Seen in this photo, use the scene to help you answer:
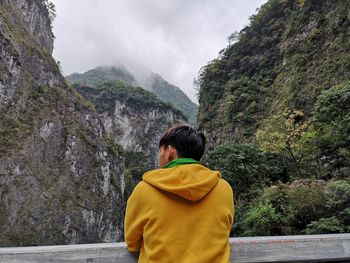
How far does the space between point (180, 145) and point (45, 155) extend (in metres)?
37.0

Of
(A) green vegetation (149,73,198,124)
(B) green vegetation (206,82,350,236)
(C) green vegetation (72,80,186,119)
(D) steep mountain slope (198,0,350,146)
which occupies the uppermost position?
(A) green vegetation (149,73,198,124)

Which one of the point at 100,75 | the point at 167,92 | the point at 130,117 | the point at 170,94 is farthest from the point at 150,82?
the point at 130,117

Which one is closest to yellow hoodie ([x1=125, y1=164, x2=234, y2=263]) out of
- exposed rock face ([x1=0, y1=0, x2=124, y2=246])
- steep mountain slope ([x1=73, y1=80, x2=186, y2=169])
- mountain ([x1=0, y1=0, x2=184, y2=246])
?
exposed rock face ([x1=0, y1=0, x2=124, y2=246])

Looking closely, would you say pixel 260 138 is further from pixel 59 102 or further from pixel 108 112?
pixel 108 112

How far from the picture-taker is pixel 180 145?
158cm

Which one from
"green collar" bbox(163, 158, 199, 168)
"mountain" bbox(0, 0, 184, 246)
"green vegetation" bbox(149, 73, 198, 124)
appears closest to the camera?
"green collar" bbox(163, 158, 199, 168)

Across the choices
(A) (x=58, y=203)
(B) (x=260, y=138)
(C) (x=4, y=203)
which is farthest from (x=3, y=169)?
(B) (x=260, y=138)

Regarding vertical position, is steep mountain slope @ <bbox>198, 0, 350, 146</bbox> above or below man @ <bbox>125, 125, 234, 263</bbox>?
above

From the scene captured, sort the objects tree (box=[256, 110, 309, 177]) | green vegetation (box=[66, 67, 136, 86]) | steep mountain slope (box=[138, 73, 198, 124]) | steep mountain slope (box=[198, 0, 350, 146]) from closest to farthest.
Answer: tree (box=[256, 110, 309, 177]) < steep mountain slope (box=[198, 0, 350, 146]) < green vegetation (box=[66, 67, 136, 86]) < steep mountain slope (box=[138, 73, 198, 124])

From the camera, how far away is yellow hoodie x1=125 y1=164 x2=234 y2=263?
1381 mm

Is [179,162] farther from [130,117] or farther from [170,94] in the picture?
[170,94]

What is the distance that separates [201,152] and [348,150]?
11254 millimetres

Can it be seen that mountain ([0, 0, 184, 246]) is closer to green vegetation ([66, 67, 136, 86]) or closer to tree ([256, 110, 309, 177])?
tree ([256, 110, 309, 177])

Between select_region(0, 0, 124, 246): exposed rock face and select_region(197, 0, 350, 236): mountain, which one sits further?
select_region(0, 0, 124, 246): exposed rock face
